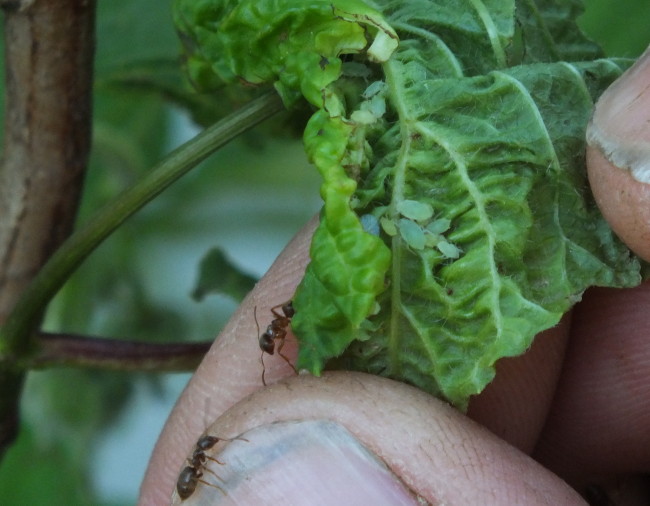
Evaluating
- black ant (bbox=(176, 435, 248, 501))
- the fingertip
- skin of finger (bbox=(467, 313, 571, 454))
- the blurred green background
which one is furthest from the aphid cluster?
the blurred green background

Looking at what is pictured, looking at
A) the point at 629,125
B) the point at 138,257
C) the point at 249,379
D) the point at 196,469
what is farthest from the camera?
the point at 138,257

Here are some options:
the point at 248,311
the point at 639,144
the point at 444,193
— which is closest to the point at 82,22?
the point at 248,311

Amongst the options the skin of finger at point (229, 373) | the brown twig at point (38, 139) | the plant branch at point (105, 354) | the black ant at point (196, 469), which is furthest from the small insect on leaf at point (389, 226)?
the brown twig at point (38, 139)

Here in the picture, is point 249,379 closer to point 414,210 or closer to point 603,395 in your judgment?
point 414,210

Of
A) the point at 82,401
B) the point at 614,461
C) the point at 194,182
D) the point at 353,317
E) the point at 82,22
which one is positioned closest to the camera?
the point at 353,317

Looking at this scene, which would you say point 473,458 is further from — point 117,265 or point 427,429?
point 117,265

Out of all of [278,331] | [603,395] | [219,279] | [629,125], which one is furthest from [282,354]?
[603,395]
